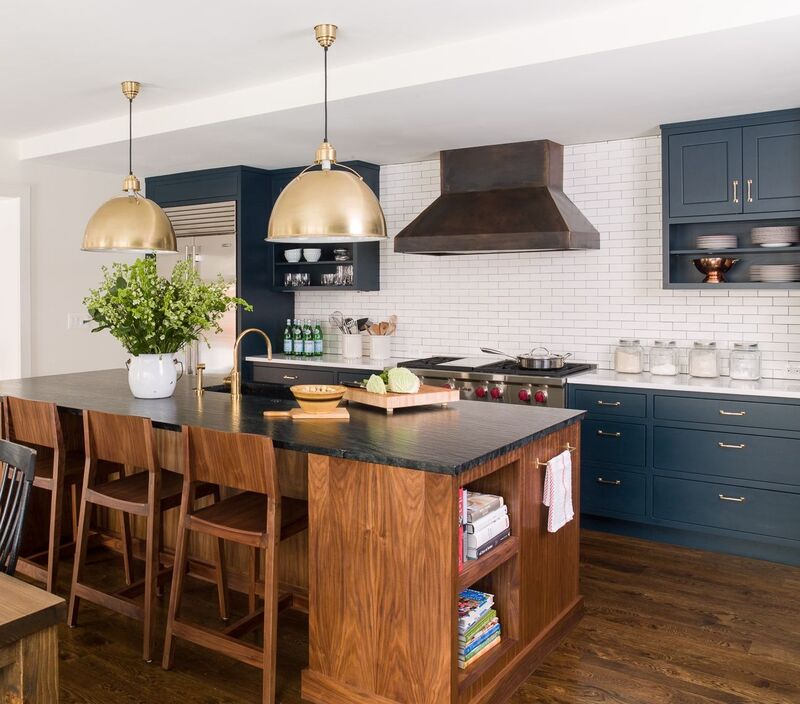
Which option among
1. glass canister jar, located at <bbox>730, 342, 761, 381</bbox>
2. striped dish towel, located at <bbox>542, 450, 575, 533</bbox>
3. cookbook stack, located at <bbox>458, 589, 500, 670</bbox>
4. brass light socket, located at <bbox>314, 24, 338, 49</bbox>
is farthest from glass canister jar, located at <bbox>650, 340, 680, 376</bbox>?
brass light socket, located at <bbox>314, 24, 338, 49</bbox>

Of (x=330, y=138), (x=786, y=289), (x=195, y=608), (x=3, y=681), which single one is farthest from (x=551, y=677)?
(x=330, y=138)

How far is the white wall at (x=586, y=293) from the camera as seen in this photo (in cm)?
496

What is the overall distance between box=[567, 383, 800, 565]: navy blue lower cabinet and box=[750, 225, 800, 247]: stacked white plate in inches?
37.8

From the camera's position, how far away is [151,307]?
3.74 meters

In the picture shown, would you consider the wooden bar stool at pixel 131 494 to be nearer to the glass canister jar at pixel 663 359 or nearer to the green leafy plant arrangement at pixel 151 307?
the green leafy plant arrangement at pixel 151 307

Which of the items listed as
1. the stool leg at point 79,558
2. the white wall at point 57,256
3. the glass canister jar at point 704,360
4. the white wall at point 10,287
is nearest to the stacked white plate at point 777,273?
the glass canister jar at point 704,360

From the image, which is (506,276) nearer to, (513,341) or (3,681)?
(513,341)

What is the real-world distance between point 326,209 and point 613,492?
2.78 metres

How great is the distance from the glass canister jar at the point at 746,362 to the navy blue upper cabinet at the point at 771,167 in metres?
0.85

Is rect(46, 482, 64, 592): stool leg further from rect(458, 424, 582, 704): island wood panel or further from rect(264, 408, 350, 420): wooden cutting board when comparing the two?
rect(458, 424, 582, 704): island wood panel

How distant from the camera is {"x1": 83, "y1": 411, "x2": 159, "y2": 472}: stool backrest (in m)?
3.13

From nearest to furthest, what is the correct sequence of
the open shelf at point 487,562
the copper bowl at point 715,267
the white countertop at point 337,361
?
the open shelf at point 487,562 < the copper bowl at point 715,267 < the white countertop at point 337,361

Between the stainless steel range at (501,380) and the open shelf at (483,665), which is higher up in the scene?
the stainless steel range at (501,380)

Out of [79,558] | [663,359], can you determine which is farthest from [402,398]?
[663,359]
